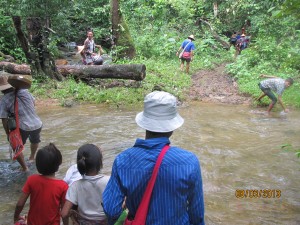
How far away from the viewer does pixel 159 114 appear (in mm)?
2299

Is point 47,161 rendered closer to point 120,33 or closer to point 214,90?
point 214,90

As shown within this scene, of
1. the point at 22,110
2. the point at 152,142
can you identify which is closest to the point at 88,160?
the point at 152,142

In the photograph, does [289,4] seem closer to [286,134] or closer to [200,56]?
[286,134]

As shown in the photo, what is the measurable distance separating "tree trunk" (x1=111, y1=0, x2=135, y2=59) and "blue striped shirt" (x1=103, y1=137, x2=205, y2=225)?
13.7 metres

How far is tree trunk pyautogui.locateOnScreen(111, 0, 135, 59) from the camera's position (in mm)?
15625

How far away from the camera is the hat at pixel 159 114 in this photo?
2273 mm

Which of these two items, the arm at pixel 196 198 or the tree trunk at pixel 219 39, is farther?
the tree trunk at pixel 219 39

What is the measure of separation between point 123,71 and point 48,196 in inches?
333

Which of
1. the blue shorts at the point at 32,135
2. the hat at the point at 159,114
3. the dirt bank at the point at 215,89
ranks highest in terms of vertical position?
the hat at the point at 159,114

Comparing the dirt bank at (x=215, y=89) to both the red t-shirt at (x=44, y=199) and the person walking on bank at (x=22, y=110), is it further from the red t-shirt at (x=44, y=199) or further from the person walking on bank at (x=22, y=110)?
the red t-shirt at (x=44, y=199)
